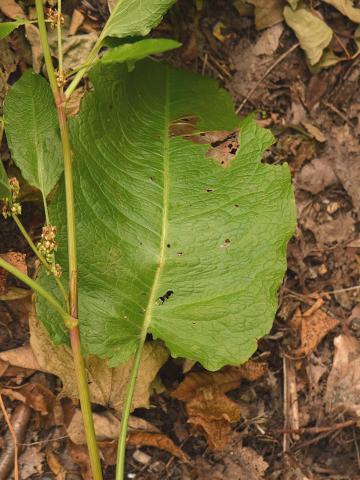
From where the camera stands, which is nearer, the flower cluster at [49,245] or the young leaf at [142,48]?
the young leaf at [142,48]

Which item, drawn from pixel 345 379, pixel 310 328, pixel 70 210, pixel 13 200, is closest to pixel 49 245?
pixel 70 210

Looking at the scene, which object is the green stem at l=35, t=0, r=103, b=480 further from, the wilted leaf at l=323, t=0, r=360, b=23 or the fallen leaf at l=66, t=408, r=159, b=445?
the wilted leaf at l=323, t=0, r=360, b=23

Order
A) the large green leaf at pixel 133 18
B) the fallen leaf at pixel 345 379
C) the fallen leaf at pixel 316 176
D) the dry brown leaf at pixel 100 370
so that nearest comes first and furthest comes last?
the large green leaf at pixel 133 18 < the dry brown leaf at pixel 100 370 < the fallen leaf at pixel 345 379 < the fallen leaf at pixel 316 176

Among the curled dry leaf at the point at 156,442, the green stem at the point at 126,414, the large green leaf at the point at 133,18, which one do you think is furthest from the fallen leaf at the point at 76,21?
the curled dry leaf at the point at 156,442

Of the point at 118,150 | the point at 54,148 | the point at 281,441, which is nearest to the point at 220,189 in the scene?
the point at 118,150

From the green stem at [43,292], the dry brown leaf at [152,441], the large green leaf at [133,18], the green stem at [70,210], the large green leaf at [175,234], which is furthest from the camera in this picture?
the dry brown leaf at [152,441]

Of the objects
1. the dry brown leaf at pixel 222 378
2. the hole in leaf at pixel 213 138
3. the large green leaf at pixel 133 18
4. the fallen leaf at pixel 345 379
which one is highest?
the large green leaf at pixel 133 18

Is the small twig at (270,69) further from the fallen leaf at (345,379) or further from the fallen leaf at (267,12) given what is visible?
the fallen leaf at (345,379)
